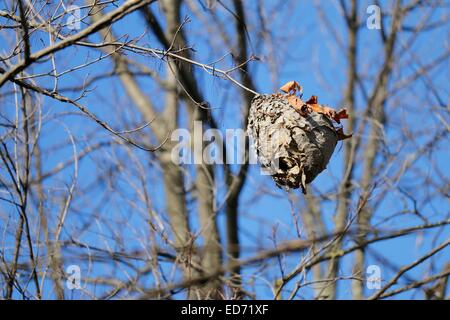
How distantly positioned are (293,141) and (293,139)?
12 millimetres

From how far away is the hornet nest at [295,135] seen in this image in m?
4.72

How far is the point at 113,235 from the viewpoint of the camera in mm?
7273

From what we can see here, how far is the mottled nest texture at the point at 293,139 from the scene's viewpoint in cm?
472

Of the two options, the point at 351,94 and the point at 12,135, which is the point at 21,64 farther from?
the point at 351,94

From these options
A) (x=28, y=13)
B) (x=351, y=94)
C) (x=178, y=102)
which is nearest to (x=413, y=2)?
(x=351, y=94)

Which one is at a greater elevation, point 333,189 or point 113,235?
point 333,189

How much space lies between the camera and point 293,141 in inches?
187

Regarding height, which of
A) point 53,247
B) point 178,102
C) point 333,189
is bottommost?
point 53,247

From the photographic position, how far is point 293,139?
475 cm

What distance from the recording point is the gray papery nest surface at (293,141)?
4.73 m

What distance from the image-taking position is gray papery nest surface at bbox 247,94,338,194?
473 cm
